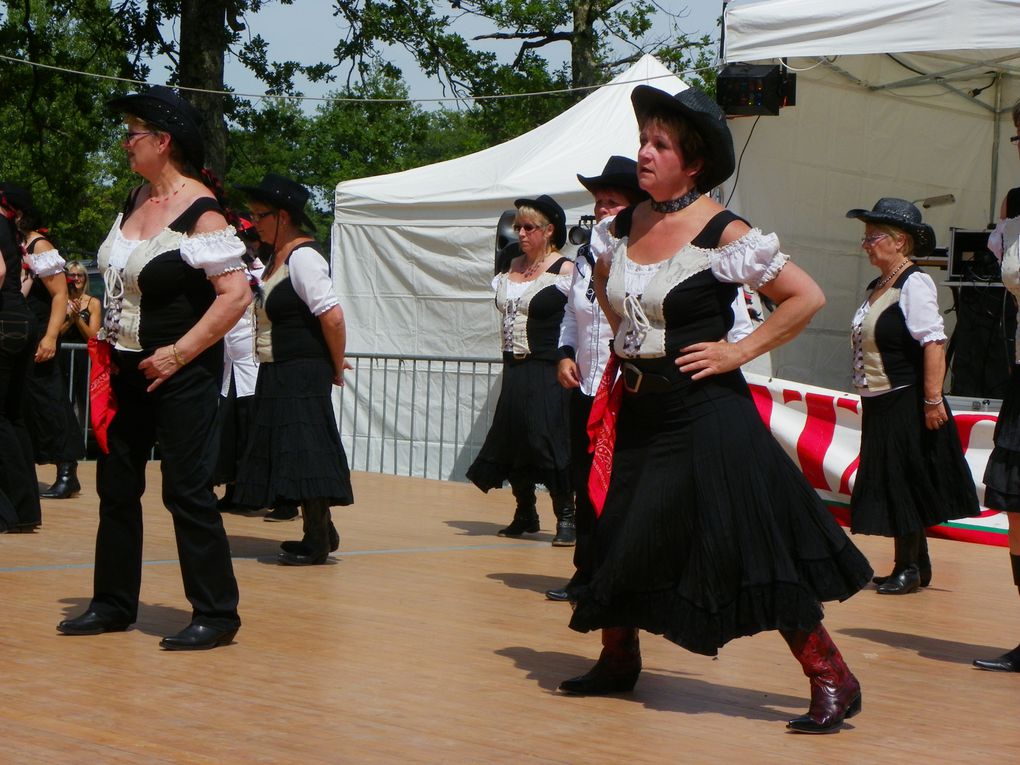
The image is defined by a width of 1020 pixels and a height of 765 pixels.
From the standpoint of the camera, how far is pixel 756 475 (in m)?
4.00

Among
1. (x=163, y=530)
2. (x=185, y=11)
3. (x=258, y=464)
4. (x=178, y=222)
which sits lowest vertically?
(x=163, y=530)

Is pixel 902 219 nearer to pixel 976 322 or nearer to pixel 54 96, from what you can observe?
pixel 976 322

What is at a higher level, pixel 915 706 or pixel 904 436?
pixel 904 436

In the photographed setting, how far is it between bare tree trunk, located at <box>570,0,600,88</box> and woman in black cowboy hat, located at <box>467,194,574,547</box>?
19529mm

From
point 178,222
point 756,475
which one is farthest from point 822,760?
point 178,222

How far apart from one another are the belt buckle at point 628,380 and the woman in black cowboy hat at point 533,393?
379 centimetres

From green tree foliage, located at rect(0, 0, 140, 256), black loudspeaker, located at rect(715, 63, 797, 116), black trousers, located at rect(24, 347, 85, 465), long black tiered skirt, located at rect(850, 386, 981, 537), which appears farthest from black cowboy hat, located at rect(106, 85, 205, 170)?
green tree foliage, located at rect(0, 0, 140, 256)

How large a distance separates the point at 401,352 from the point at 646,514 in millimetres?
8757

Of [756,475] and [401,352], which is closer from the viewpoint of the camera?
[756,475]

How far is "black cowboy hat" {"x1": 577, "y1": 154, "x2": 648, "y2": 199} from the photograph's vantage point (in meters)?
5.70

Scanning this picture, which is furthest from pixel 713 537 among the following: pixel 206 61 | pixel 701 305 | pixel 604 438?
pixel 206 61

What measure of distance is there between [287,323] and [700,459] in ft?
10.6

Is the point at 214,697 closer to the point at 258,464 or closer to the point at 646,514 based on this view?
the point at 646,514

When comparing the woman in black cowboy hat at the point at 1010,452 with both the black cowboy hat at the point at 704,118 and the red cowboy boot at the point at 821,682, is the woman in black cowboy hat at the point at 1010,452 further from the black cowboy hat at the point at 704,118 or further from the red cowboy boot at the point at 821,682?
the black cowboy hat at the point at 704,118
